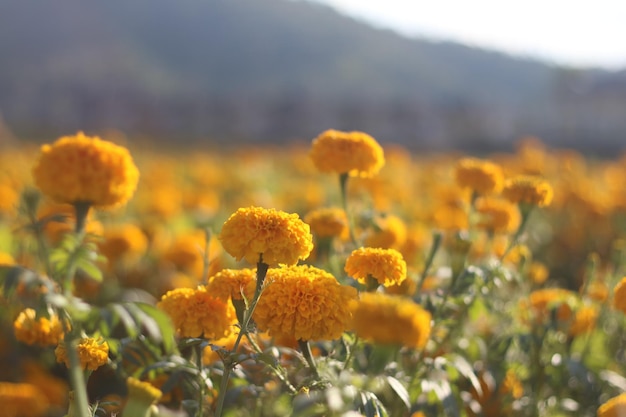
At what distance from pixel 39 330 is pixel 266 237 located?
87 centimetres

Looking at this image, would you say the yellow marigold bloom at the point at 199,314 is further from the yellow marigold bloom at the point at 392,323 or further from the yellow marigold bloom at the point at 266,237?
the yellow marigold bloom at the point at 392,323

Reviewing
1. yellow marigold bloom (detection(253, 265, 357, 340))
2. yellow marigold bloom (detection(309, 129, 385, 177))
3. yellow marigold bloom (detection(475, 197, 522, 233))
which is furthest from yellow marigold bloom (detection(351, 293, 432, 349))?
yellow marigold bloom (detection(475, 197, 522, 233))

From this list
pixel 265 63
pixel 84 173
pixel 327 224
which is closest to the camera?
pixel 84 173

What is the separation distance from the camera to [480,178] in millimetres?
2895

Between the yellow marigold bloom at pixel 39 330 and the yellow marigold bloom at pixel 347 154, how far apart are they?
3.75 ft

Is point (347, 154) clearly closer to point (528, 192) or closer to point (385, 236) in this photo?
point (385, 236)

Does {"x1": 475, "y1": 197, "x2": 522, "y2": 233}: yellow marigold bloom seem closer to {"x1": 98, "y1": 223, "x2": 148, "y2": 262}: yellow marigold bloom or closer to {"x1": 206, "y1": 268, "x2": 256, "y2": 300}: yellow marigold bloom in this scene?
{"x1": 206, "y1": 268, "x2": 256, "y2": 300}: yellow marigold bloom

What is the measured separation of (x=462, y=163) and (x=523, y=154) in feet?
15.1

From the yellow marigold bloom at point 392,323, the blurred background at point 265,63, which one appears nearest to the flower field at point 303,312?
the yellow marigold bloom at point 392,323

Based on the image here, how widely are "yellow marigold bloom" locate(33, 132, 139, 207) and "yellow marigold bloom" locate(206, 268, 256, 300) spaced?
1.24 feet

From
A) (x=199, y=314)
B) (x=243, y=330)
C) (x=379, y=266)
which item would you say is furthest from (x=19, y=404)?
(x=379, y=266)

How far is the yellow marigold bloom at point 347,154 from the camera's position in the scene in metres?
2.56

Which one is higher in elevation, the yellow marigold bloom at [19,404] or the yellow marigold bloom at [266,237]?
the yellow marigold bloom at [266,237]

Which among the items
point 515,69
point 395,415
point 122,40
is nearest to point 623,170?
point 395,415
